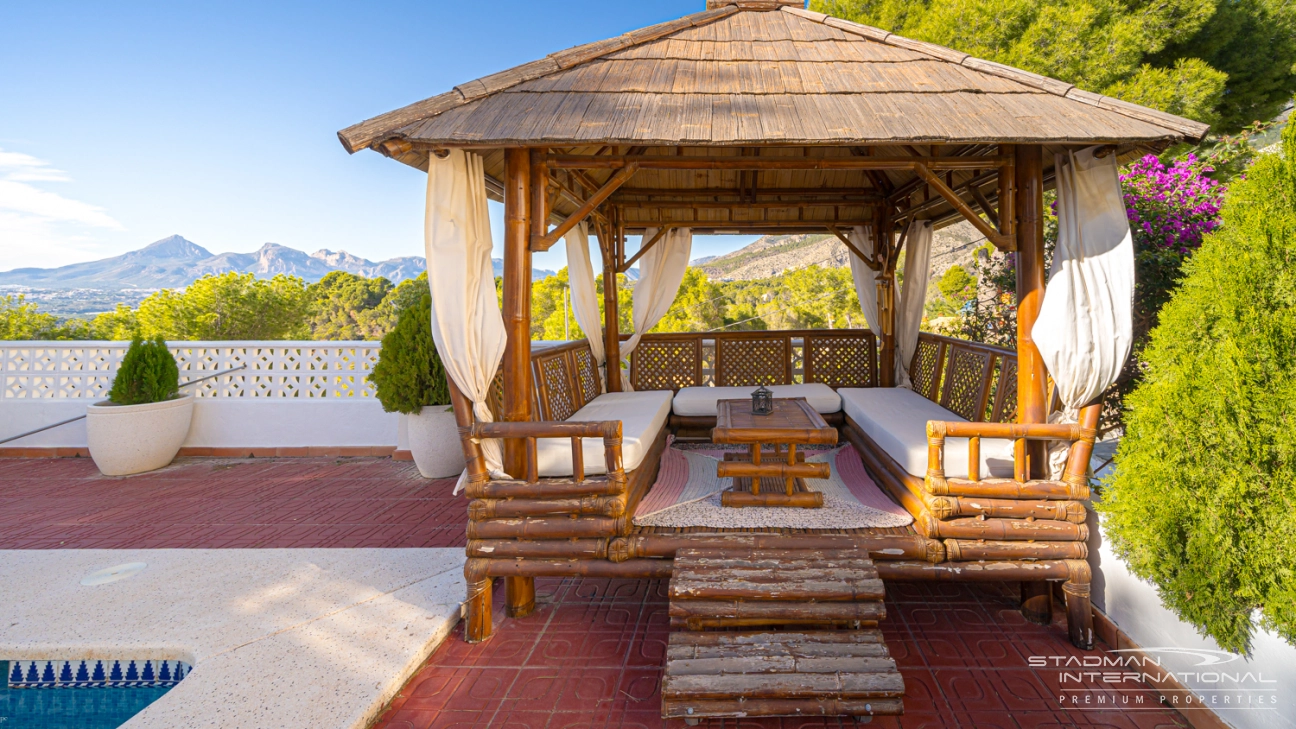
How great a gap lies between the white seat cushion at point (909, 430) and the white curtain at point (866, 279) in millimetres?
1036

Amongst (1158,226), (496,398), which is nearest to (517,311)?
(496,398)

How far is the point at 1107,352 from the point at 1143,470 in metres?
0.68

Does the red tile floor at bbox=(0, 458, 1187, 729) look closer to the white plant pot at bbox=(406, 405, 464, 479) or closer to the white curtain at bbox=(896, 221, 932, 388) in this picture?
the white plant pot at bbox=(406, 405, 464, 479)

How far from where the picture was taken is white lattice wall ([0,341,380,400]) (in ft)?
21.7

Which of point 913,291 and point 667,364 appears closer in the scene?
point 913,291

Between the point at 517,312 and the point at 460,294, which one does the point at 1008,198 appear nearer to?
the point at 517,312

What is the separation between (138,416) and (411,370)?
3.01 meters

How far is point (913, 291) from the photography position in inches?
242

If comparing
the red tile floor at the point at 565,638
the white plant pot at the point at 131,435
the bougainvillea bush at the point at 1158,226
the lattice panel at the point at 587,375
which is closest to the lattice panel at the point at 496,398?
the red tile floor at the point at 565,638

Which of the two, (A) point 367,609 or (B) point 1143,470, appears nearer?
(B) point 1143,470

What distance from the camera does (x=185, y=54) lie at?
29.6 meters

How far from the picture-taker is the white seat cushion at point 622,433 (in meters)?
3.32

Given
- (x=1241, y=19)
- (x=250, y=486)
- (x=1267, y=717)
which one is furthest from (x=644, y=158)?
(x=1241, y=19)

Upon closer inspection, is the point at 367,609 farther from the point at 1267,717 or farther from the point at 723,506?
the point at 1267,717
